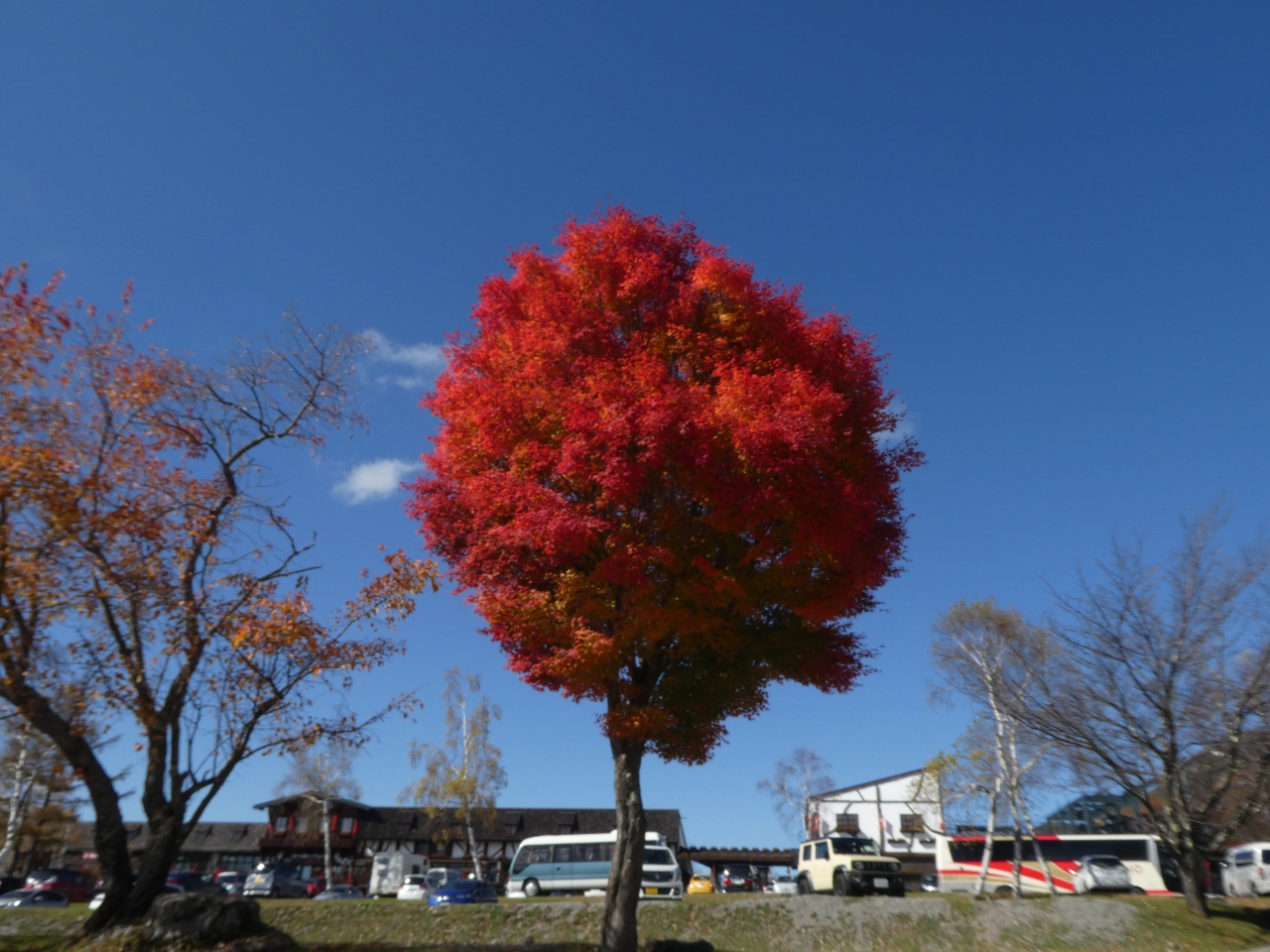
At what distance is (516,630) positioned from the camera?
12766 millimetres

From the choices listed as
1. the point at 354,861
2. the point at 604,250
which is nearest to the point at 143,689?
the point at 604,250

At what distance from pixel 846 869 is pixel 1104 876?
1114 centimetres

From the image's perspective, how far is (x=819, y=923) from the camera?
62.4 ft

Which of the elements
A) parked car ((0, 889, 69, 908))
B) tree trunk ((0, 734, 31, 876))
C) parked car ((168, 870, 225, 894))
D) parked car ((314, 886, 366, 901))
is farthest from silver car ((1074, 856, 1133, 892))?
tree trunk ((0, 734, 31, 876))

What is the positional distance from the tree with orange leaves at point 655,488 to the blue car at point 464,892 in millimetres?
20644

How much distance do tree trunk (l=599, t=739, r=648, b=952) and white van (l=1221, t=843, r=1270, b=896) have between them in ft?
106

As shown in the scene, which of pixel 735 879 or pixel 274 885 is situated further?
pixel 735 879

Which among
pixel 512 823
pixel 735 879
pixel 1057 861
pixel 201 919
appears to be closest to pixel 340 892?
pixel 512 823

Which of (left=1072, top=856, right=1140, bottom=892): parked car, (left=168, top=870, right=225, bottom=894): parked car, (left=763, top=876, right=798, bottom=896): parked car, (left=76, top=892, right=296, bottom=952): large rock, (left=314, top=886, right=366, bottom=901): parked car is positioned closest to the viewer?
(left=76, top=892, right=296, bottom=952): large rock

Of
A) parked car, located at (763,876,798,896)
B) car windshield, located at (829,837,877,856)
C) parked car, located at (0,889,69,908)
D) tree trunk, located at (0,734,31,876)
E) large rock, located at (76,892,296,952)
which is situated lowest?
parked car, located at (763,876,798,896)

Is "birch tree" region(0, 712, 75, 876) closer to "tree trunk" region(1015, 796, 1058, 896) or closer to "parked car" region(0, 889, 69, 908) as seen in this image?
"parked car" region(0, 889, 69, 908)

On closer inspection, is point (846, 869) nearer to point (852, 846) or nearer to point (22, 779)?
point (852, 846)

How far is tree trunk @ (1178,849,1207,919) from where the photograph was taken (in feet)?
62.0

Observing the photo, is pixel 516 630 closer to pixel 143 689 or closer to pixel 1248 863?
pixel 143 689
